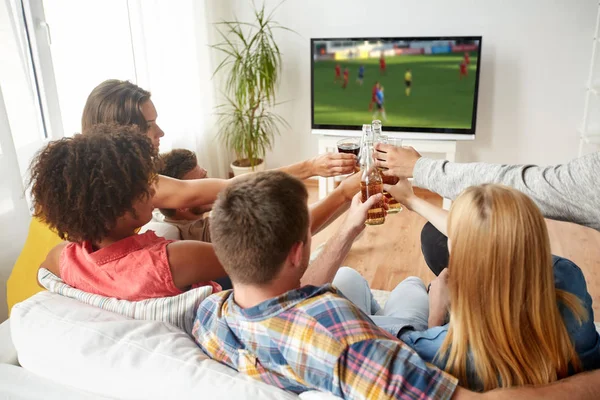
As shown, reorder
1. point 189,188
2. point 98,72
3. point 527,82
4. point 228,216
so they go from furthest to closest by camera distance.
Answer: point 527,82 → point 98,72 → point 189,188 → point 228,216

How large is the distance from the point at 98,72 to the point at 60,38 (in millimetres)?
327

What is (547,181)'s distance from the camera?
1.58 m

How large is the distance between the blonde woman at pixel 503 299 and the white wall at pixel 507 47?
334 centimetres

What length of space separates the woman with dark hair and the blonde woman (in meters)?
0.79

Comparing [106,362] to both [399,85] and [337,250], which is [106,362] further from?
[399,85]

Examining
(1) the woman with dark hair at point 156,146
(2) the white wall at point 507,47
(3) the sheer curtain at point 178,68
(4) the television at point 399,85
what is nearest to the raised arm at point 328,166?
(1) the woman with dark hair at point 156,146

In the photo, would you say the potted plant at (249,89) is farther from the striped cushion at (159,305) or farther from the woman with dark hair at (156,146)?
the striped cushion at (159,305)

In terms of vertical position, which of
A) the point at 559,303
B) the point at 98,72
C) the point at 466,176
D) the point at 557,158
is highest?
the point at 98,72

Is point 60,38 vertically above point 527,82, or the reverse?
point 60,38

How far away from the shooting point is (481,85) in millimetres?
4227

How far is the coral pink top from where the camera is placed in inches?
53.5

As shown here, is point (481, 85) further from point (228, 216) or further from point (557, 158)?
point (228, 216)

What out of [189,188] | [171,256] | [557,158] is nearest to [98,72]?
[189,188]

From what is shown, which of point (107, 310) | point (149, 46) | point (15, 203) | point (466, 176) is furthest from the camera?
point (149, 46)
